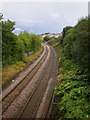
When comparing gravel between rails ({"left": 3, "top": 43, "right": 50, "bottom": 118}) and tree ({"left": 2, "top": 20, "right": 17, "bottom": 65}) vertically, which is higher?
tree ({"left": 2, "top": 20, "right": 17, "bottom": 65})

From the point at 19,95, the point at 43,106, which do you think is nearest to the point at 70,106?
the point at 43,106

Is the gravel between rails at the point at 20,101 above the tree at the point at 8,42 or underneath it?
underneath

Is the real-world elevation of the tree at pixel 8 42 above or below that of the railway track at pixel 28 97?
above

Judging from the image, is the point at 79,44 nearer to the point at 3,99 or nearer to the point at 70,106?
the point at 70,106

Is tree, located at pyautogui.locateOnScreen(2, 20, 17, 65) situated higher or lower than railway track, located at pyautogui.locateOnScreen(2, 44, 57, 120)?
higher

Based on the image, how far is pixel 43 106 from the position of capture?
15.9 metres

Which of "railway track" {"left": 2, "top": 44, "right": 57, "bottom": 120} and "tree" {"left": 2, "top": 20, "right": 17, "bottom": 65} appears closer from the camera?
"railway track" {"left": 2, "top": 44, "right": 57, "bottom": 120}

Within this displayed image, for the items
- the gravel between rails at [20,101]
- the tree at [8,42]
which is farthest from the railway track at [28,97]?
the tree at [8,42]

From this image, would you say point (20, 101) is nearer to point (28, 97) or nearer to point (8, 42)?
point (28, 97)

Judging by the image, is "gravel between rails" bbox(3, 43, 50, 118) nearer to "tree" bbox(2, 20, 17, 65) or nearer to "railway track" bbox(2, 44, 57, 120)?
"railway track" bbox(2, 44, 57, 120)

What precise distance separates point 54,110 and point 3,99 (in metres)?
5.67

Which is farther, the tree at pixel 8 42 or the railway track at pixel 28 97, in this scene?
the tree at pixel 8 42

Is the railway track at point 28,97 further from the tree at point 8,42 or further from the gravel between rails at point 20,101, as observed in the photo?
the tree at point 8,42

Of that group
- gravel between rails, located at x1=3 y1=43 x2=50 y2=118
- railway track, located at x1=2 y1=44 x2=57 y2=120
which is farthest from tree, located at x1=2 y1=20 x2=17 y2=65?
gravel between rails, located at x1=3 y1=43 x2=50 y2=118
